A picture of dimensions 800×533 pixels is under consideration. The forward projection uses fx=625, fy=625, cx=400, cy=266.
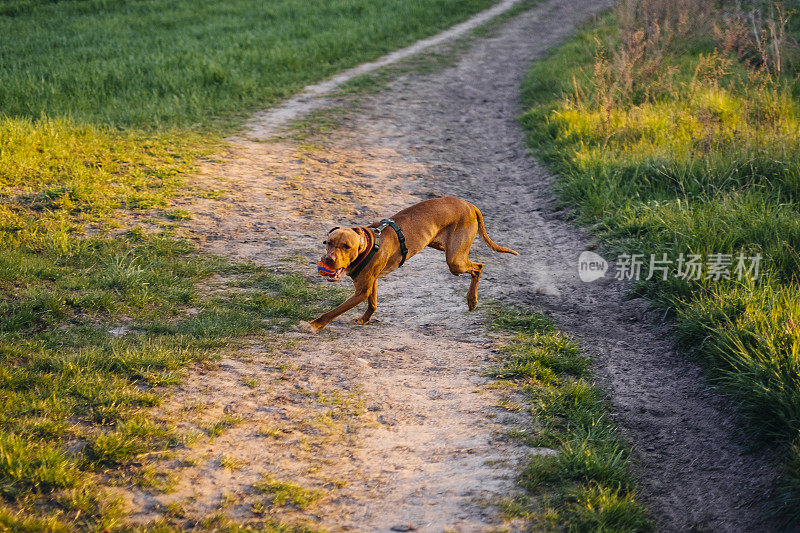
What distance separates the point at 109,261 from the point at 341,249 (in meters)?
2.35

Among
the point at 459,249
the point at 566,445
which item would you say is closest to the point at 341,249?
the point at 459,249

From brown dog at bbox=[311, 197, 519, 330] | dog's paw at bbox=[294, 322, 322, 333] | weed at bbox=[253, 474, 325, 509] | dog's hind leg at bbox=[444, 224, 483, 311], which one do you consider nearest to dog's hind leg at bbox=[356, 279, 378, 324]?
brown dog at bbox=[311, 197, 519, 330]

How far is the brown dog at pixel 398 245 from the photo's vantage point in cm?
405

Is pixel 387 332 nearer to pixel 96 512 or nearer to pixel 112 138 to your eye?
pixel 96 512

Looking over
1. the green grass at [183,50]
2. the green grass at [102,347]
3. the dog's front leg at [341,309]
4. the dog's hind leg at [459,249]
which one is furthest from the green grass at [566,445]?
the green grass at [183,50]

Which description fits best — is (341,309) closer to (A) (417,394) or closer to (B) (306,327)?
(B) (306,327)

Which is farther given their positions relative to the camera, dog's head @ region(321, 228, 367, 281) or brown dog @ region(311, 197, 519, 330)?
brown dog @ region(311, 197, 519, 330)

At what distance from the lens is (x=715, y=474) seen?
10.8 ft

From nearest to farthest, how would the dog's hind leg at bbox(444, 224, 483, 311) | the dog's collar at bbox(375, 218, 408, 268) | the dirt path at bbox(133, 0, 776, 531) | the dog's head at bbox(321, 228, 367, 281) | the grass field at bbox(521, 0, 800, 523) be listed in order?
the dirt path at bbox(133, 0, 776, 531) → the grass field at bbox(521, 0, 800, 523) → the dog's head at bbox(321, 228, 367, 281) → the dog's collar at bbox(375, 218, 408, 268) → the dog's hind leg at bbox(444, 224, 483, 311)

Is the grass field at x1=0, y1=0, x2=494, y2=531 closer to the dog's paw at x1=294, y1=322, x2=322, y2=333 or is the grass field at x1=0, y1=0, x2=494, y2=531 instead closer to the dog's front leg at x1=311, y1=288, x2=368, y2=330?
the dog's paw at x1=294, y1=322, x2=322, y2=333

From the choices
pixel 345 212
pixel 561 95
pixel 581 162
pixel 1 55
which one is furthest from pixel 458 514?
pixel 1 55

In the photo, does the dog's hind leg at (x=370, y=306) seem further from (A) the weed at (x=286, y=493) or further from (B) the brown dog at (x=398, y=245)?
(A) the weed at (x=286, y=493)

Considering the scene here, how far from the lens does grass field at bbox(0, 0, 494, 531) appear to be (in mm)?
2988

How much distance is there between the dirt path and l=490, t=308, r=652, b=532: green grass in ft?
0.45
